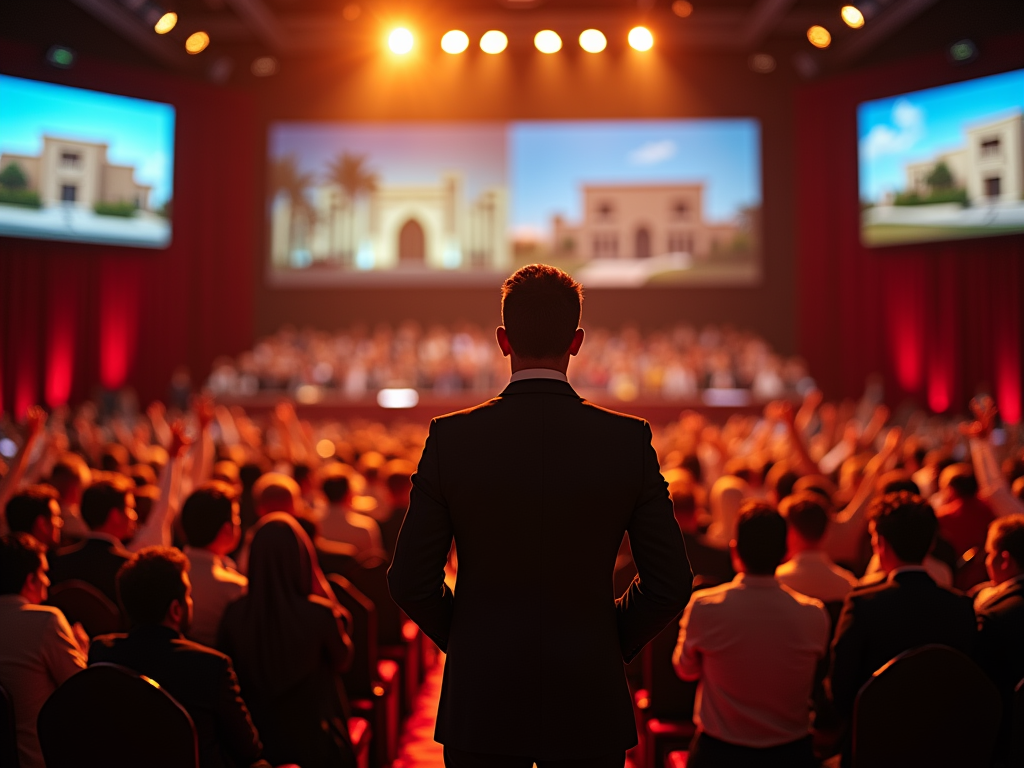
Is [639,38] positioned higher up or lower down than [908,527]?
higher up

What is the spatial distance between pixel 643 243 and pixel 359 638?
1358 cm

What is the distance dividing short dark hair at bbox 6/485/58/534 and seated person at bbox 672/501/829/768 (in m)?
2.10

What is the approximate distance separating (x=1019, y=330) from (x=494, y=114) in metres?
8.82

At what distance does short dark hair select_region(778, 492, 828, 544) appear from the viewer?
2.79 metres

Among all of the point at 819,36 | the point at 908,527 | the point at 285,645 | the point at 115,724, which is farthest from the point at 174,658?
the point at 819,36

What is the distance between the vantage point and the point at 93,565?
293 centimetres

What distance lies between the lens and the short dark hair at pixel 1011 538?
2.37 m

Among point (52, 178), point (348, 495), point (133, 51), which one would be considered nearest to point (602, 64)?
point (133, 51)

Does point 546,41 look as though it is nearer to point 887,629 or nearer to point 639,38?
point 639,38

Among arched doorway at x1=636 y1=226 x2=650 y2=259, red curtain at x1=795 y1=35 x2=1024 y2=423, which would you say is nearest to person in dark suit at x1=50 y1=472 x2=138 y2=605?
red curtain at x1=795 y1=35 x2=1024 y2=423

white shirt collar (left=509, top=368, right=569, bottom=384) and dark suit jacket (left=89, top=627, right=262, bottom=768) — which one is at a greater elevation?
white shirt collar (left=509, top=368, right=569, bottom=384)

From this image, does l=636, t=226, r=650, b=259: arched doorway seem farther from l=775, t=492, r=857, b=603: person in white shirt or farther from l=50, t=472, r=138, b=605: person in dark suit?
l=50, t=472, r=138, b=605: person in dark suit

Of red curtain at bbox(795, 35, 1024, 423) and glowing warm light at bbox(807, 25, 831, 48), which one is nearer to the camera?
glowing warm light at bbox(807, 25, 831, 48)

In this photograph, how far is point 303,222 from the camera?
51.5 ft
